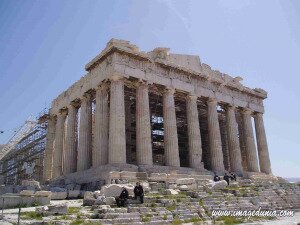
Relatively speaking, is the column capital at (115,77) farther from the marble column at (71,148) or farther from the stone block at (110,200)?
the stone block at (110,200)

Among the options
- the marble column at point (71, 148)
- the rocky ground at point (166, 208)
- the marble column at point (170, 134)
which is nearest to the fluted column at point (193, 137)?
the marble column at point (170, 134)

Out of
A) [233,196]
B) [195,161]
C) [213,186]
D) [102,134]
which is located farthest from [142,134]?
[233,196]

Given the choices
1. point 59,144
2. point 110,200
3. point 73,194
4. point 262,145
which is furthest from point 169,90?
point 110,200

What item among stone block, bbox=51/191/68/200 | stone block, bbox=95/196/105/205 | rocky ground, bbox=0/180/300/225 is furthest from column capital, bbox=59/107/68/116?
stone block, bbox=95/196/105/205

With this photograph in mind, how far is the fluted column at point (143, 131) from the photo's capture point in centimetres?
2523

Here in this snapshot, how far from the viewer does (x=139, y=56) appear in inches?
1052

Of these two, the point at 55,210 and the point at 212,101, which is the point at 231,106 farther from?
the point at 55,210

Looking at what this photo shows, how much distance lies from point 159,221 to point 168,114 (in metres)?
16.2

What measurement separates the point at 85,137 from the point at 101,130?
273 centimetres

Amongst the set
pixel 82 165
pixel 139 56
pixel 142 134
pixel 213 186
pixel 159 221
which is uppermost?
pixel 139 56

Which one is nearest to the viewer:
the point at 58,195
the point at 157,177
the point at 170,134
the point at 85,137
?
the point at 58,195

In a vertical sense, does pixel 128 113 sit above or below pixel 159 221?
above

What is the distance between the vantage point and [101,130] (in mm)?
26016

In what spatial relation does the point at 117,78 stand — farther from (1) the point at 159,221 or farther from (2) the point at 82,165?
(1) the point at 159,221
